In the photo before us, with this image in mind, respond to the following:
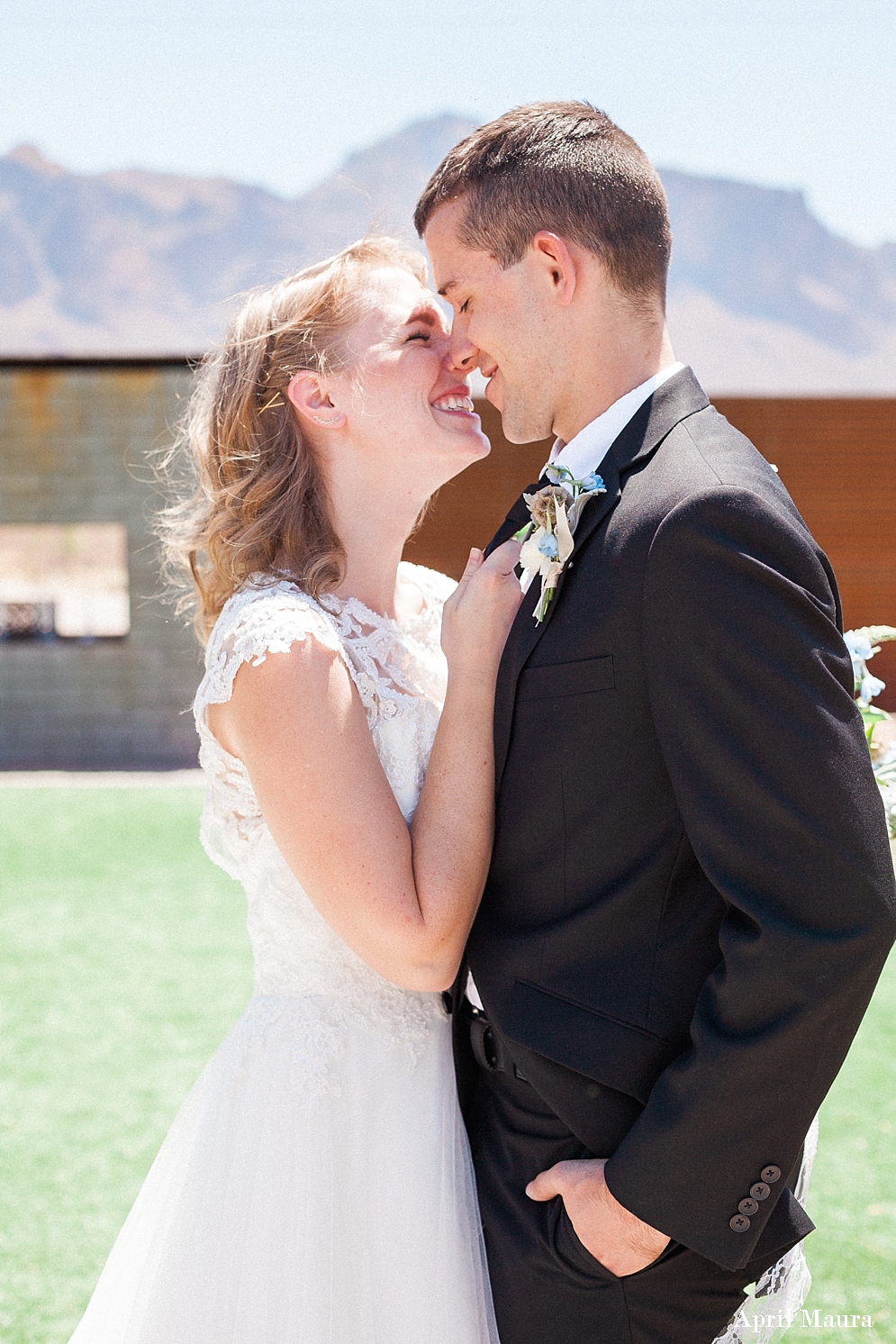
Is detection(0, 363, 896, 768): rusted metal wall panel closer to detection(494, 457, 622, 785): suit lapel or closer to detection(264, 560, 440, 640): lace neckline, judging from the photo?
detection(264, 560, 440, 640): lace neckline

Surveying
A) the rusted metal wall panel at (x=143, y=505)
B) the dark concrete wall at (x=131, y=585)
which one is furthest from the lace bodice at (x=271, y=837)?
the dark concrete wall at (x=131, y=585)

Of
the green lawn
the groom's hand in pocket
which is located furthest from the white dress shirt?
the green lawn

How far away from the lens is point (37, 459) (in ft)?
44.2

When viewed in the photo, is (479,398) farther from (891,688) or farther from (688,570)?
(688,570)

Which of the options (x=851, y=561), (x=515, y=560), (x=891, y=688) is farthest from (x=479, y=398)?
(x=515, y=560)

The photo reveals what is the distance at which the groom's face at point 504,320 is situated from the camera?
1938 mm

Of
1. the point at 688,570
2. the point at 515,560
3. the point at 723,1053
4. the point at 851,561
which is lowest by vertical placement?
the point at 851,561

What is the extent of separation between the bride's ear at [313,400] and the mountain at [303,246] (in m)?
35.3

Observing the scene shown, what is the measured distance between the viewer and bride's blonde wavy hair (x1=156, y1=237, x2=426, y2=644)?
93.4 inches

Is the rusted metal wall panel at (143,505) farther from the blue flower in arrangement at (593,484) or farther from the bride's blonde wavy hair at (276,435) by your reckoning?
the blue flower in arrangement at (593,484)

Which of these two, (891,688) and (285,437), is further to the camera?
(891,688)

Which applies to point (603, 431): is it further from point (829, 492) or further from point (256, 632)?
point (829, 492)

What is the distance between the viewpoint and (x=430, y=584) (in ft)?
9.32

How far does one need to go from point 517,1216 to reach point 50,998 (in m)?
4.91
